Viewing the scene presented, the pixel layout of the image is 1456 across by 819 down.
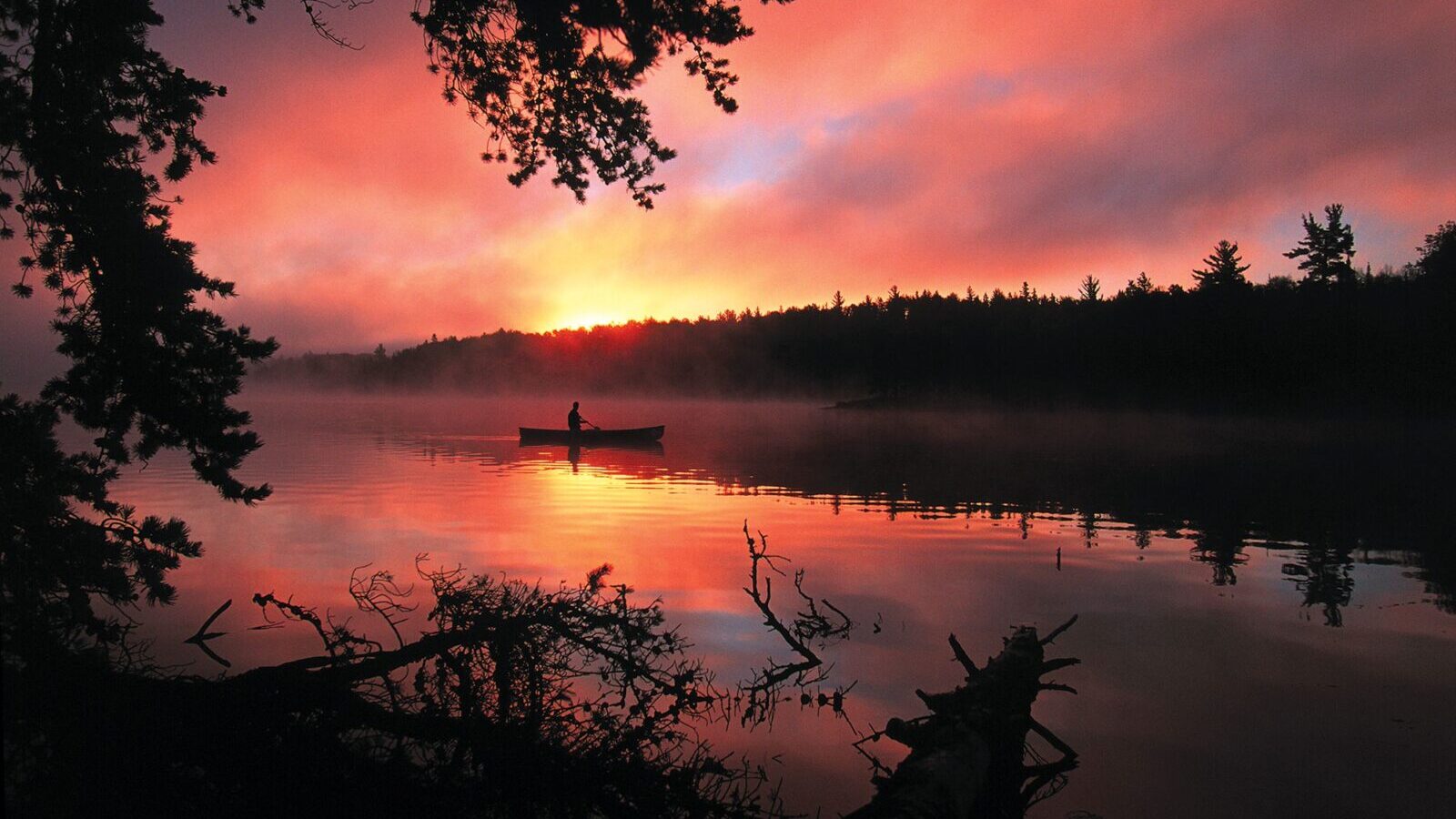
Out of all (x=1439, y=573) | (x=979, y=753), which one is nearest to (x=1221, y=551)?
(x=1439, y=573)

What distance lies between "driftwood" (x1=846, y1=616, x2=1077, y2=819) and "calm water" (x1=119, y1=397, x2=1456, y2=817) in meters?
0.28

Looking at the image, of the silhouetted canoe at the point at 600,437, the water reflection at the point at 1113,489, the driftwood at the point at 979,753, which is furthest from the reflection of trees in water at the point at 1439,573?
the silhouetted canoe at the point at 600,437

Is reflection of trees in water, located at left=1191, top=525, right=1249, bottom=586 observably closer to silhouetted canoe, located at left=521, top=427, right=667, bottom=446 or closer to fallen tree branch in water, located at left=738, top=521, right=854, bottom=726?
fallen tree branch in water, located at left=738, top=521, right=854, bottom=726

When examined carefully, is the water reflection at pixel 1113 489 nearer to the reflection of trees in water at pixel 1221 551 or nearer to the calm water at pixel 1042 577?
the reflection of trees in water at pixel 1221 551

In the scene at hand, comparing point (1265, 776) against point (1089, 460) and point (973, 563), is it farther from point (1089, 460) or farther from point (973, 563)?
point (1089, 460)

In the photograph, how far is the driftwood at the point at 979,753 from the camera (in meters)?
5.07

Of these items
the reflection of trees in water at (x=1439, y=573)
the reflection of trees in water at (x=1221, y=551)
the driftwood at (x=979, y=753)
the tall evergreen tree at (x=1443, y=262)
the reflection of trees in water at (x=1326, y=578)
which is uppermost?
the tall evergreen tree at (x=1443, y=262)

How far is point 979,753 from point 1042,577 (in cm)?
921

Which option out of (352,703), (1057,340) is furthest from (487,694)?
(1057,340)

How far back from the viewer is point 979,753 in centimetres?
585

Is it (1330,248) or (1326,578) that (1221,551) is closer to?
(1326,578)

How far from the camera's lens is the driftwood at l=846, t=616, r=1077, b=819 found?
5070 millimetres

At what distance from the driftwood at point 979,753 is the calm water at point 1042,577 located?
0.28 metres

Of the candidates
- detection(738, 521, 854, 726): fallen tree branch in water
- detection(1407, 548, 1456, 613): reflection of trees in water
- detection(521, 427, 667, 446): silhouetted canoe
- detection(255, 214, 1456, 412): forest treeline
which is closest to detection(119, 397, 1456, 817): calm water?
detection(1407, 548, 1456, 613): reflection of trees in water
